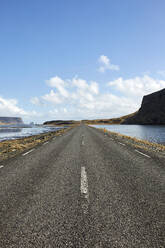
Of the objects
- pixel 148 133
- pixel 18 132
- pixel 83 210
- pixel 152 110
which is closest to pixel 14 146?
pixel 83 210

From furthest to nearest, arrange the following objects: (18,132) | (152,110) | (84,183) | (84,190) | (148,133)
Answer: (152,110), (18,132), (148,133), (84,183), (84,190)

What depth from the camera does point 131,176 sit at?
6.14 m

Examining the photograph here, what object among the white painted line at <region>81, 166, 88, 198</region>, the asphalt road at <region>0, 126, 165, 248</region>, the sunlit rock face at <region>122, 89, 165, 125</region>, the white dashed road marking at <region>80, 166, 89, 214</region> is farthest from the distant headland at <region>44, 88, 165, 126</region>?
the asphalt road at <region>0, 126, 165, 248</region>

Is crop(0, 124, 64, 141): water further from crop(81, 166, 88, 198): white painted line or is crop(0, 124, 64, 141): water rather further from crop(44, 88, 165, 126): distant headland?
crop(44, 88, 165, 126): distant headland

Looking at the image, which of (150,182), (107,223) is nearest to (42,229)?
(107,223)

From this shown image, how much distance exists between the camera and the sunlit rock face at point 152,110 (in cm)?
9114

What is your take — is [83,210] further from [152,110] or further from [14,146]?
[152,110]

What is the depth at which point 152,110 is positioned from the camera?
9812cm

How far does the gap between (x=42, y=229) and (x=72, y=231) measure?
2.02 feet

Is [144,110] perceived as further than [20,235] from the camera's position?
Yes

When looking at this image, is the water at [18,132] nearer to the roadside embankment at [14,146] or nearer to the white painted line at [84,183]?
the roadside embankment at [14,146]

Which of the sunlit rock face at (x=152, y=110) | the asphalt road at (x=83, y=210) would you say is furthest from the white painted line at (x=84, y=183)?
the sunlit rock face at (x=152, y=110)

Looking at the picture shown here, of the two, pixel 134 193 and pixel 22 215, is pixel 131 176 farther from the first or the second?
pixel 22 215

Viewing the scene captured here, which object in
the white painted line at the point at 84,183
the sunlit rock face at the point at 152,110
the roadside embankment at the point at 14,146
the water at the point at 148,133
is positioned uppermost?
the sunlit rock face at the point at 152,110
